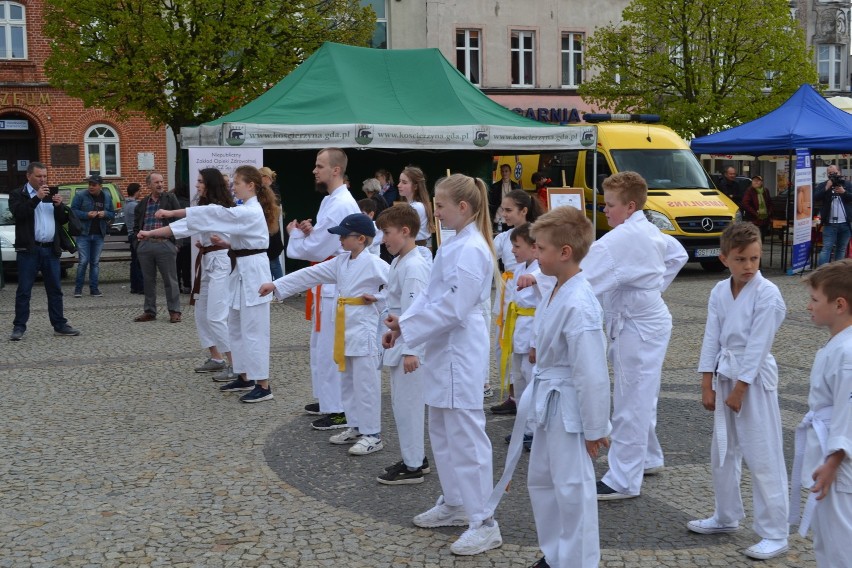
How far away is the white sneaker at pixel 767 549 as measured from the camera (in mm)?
4781

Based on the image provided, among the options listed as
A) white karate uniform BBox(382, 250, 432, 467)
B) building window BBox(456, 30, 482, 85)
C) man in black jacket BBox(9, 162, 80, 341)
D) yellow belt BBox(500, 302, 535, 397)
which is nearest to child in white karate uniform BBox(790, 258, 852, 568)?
white karate uniform BBox(382, 250, 432, 467)

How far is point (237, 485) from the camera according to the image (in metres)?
6.06

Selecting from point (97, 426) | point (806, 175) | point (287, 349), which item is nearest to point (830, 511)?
point (97, 426)

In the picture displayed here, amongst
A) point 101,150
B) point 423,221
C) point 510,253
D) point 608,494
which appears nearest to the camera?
point 608,494

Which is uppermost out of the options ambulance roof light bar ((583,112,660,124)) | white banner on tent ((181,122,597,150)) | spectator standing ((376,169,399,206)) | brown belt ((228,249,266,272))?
ambulance roof light bar ((583,112,660,124))

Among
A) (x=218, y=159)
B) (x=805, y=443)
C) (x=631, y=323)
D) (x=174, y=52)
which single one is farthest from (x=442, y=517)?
(x=174, y=52)

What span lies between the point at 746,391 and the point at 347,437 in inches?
121

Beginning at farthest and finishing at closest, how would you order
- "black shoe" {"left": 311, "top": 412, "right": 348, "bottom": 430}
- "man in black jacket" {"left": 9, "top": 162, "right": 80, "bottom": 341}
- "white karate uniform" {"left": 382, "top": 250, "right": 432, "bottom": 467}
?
"man in black jacket" {"left": 9, "top": 162, "right": 80, "bottom": 341} → "black shoe" {"left": 311, "top": 412, "right": 348, "bottom": 430} → "white karate uniform" {"left": 382, "top": 250, "right": 432, "bottom": 467}

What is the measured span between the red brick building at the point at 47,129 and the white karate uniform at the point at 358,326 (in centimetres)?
2511

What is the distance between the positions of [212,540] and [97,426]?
2890 millimetres

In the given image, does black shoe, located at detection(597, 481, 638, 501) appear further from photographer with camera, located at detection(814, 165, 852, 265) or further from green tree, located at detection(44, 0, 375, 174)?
green tree, located at detection(44, 0, 375, 174)

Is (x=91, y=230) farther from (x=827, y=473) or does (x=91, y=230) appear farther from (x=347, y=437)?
(x=827, y=473)

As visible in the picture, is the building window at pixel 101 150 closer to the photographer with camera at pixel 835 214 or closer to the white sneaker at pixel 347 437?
the photographer with camera at pixel 835 214

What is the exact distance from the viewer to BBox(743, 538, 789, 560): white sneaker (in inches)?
188
